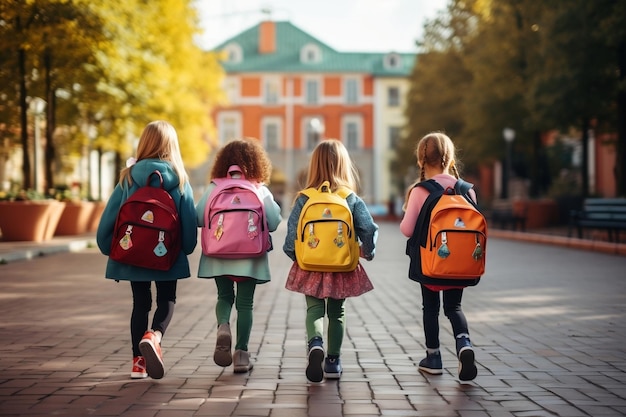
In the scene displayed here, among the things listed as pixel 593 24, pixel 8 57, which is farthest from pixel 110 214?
pixel 593 24

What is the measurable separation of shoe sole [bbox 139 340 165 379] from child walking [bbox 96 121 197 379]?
0.37 feet

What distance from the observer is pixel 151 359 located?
530 cm

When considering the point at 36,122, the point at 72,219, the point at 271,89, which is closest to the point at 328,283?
the point at 36,122

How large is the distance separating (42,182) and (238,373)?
27.0 metres

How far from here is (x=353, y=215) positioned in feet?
18.5

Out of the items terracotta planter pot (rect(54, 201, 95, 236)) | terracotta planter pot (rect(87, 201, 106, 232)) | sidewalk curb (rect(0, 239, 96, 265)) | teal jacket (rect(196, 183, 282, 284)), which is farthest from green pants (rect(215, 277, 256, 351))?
terracotta planter pot (rect(87, 201, 106, 232))

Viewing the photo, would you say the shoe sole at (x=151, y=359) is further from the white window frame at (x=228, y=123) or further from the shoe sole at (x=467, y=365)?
the white window frame at (x=228, y=123)

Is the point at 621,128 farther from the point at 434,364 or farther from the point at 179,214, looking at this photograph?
the point at 179,214

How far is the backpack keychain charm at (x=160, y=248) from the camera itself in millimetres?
5383

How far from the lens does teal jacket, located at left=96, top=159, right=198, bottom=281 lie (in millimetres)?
5469

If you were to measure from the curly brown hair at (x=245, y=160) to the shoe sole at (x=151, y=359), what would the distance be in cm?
122

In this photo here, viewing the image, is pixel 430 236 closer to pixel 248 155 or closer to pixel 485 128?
pixel 248 155

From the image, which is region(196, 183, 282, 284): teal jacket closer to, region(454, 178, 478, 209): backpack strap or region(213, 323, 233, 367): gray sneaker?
region(213, 323, 233, 367): gray sneaker

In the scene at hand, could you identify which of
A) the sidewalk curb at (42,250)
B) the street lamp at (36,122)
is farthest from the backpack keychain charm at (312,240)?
the street lamp at (36,122)
